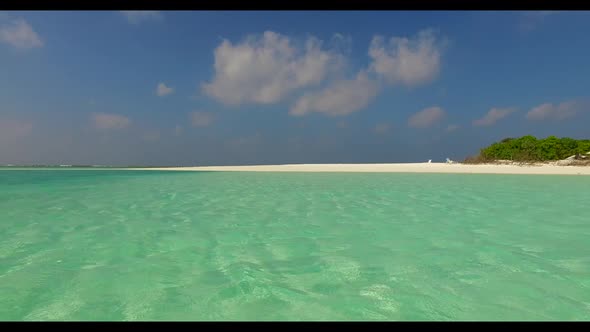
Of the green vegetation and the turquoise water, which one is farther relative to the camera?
the green vegetation

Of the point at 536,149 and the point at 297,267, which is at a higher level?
the point at 536,149

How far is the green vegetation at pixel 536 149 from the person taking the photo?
45719 mm

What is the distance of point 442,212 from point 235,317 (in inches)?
261

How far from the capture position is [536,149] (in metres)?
47.2

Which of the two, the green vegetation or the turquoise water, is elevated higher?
the green vegetation

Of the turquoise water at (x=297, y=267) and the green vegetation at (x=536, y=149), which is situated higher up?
the green vegetation at (x=536, y=149)

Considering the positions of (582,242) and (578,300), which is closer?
(578,300)

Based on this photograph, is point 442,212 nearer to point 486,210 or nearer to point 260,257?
point 486,210

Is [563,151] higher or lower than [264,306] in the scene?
higher

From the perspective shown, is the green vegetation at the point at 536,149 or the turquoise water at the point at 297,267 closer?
the turquoise water at the point at 297,267

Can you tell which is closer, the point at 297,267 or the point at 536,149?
the point at 297,267

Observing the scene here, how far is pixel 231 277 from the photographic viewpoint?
11.3 feet

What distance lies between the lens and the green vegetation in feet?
150
